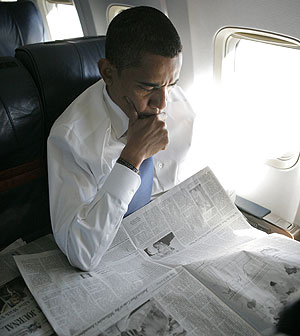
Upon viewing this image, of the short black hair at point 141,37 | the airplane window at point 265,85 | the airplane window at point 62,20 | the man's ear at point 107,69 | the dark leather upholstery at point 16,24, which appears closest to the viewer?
the short black hair at point 141,37

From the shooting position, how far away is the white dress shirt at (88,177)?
3.64 ft

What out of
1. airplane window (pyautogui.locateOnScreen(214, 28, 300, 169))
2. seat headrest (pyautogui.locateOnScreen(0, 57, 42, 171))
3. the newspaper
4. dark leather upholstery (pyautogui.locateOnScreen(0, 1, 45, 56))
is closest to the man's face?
seat headrest (pyautogui.locateOnScreen(0, 57, 42, 171))

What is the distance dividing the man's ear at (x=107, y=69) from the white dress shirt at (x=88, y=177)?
0.08m

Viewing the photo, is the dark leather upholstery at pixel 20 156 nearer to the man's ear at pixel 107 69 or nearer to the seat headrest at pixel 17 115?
A: the seat headrest at pixel 17 115

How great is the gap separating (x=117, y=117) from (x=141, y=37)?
329 millimetres

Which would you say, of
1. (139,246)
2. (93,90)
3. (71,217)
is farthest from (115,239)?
(93,90)

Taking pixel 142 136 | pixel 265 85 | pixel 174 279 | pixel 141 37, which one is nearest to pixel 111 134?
pixel 142 136

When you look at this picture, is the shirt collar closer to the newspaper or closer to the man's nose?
the man's nose

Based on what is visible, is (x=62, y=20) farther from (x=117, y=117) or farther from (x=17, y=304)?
(x=17, y=304)

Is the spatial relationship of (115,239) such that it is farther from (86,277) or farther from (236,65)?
(236,65)

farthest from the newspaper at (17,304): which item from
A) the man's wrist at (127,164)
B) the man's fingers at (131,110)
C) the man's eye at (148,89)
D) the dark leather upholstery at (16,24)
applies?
the dark leather upholstery at (16,24)

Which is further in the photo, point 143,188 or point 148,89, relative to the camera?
point 143,188

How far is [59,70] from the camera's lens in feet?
4.33

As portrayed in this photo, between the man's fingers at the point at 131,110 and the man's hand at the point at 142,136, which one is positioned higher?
the man's fingers at the point at 131,110
